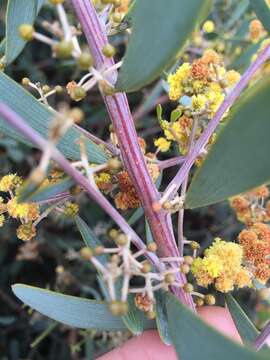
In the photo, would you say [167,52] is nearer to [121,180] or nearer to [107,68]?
[107,68]

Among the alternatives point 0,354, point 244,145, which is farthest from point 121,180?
point 0,354

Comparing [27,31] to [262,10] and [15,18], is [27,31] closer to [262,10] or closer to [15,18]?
[15,18]

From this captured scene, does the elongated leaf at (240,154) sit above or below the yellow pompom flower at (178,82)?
below

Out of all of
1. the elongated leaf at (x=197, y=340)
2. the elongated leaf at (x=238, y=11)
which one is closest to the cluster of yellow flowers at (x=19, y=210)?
the elongated leaf at (x=197, y=340)

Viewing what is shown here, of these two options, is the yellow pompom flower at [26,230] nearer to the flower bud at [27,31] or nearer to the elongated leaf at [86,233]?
the elongated leaf at [86,233]

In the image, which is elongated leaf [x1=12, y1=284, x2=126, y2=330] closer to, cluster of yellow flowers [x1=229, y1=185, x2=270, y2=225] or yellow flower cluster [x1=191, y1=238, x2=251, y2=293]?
yellow flower cluster [x1=191, y1=238, x2=251, y2=293]

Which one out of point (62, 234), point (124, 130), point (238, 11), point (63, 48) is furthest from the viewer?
point (62, 234)

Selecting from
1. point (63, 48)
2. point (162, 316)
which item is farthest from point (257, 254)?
point (63, 48)
